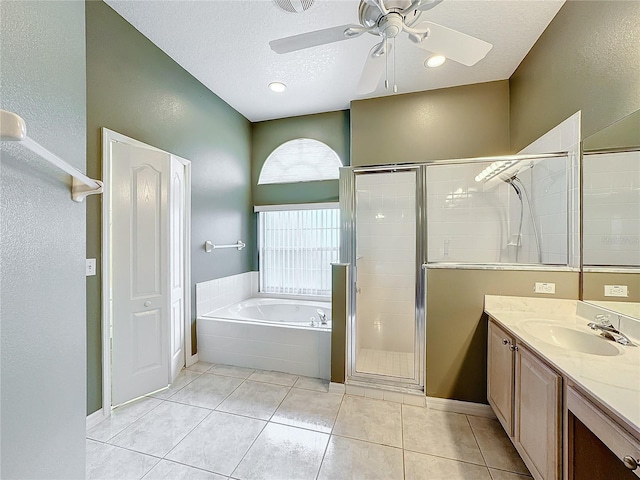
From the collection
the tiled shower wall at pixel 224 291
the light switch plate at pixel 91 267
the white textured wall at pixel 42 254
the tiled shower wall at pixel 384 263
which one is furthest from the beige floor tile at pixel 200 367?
the white textured wall at pixel 42 254

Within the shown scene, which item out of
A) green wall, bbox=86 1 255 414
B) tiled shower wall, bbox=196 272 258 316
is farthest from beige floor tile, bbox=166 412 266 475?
tiled shower wall, bbox=196 272 258 316

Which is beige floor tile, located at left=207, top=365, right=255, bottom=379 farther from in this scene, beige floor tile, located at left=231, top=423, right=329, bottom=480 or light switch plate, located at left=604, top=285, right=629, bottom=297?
light switch plate, located at left=604, top=285, right=629, bottom=297

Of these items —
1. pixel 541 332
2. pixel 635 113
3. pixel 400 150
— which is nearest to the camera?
pixel 635 113

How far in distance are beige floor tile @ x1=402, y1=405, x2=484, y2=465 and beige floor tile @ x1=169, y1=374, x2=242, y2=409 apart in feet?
4.80

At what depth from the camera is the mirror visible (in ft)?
4.70

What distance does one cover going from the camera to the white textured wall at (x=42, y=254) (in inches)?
22.9

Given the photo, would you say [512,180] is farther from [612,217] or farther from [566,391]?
[566,391]

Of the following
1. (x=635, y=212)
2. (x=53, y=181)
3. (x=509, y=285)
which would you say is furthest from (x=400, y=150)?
(x=53, y=181)

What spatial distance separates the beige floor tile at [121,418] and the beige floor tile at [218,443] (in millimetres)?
500

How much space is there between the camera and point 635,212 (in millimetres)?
1435

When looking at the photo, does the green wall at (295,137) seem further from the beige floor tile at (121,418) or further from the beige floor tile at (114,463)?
the beige floor tile at (114,463)

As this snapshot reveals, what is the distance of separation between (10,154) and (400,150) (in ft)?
9.95

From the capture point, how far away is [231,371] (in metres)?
2.69

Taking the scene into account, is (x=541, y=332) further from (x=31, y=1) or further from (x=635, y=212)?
(x=31, y=1)
